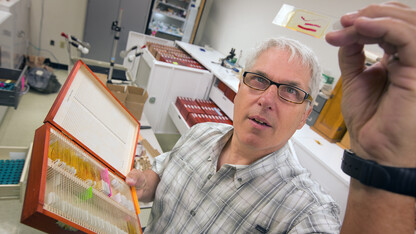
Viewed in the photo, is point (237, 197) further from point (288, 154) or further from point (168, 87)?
point (168, 87)

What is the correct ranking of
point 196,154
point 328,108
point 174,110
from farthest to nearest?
point 174,110, point 328,108, point 196,154

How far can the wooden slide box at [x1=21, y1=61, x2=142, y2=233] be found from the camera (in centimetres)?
52

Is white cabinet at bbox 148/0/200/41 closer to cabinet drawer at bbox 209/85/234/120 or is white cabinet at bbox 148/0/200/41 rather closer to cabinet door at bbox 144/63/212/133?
→ cabinet door at bbox 144/63/212/133

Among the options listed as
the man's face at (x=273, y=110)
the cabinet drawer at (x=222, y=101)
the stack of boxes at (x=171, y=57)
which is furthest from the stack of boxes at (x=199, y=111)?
the man's face at (x=273, y=110)

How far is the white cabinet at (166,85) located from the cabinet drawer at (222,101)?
0.41 ft

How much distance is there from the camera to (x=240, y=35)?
441 centimetres

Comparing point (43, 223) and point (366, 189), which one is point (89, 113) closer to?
point (43, 223)

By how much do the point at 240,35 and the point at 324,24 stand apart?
3.00m

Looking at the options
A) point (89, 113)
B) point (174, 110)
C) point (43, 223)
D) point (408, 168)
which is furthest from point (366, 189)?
point (174, 110)

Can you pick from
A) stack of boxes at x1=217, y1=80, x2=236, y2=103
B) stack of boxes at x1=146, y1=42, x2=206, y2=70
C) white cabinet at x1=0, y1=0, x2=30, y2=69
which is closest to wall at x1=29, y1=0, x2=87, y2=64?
white cabinet at x1=0, y1=0, x2=30, y2=69

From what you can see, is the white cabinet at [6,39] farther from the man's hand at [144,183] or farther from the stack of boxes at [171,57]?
the man's hand at [144,183]

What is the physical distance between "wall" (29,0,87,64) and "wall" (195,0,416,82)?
2.70 metres

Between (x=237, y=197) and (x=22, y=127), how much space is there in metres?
3.26

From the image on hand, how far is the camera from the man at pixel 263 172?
0.85 metres
